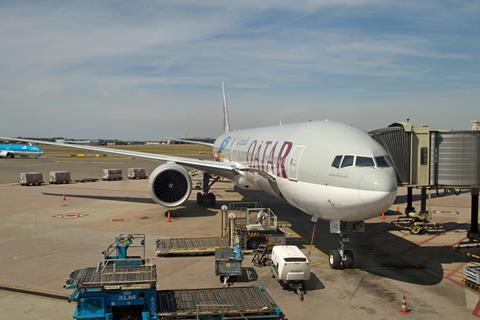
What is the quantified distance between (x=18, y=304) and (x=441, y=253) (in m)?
14.9

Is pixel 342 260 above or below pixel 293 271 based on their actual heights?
below

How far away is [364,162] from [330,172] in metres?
1.09

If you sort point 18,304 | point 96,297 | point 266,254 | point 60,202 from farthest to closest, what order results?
point 60,202 < point 266,254 < point 18,304 < point 96,297

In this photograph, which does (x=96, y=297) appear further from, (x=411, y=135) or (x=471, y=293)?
(x=411, y=135)

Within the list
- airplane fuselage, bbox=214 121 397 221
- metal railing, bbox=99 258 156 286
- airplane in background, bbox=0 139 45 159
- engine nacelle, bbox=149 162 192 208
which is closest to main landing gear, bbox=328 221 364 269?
airplane fuselage, bbox=214 121 397 221

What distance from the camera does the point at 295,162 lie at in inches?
643

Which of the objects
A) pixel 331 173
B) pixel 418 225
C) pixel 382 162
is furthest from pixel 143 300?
pixel 418 225

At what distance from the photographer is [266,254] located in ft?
54.9

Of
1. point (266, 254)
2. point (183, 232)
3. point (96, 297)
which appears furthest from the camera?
point (183, 232)

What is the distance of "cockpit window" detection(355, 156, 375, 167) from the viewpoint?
1340cm

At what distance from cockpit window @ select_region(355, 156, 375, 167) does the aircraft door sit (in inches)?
113

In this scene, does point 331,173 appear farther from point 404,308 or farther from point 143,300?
point 143,300

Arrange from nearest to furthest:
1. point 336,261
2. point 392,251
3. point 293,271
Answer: point 293,271 < point 336,261 < point 392,251

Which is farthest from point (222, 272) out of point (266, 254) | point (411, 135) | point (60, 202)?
point (60, 202)
